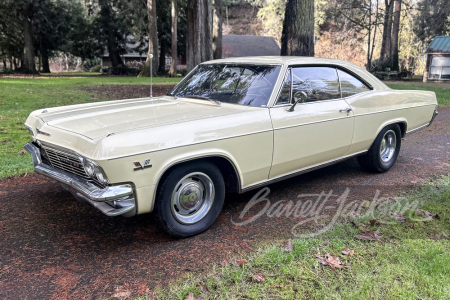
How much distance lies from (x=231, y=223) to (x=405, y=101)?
3437mm

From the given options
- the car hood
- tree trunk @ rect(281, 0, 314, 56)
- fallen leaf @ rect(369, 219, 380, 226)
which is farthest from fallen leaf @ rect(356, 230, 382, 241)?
tree trunk @ rect(281, 0, 314, 56)

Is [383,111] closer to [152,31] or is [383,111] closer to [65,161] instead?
[65,161]

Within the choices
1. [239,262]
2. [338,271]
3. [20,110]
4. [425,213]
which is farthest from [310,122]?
[20,110]

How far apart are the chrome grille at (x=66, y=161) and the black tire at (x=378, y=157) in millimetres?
3856

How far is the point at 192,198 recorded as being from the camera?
138 inches

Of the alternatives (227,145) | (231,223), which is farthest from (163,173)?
(231,223)

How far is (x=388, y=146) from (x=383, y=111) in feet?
2.54

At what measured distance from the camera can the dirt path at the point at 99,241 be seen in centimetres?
285

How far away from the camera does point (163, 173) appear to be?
3201 mm

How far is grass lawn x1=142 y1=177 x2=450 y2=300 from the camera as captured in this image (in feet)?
8.93

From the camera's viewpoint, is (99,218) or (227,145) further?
(99,218)

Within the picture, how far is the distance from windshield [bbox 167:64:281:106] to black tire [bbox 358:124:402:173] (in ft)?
6.87

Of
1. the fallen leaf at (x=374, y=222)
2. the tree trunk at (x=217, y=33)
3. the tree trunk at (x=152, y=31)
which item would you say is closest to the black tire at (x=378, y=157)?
the fallen leaf at (x=374, y=222)

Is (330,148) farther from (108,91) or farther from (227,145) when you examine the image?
(108,91)
